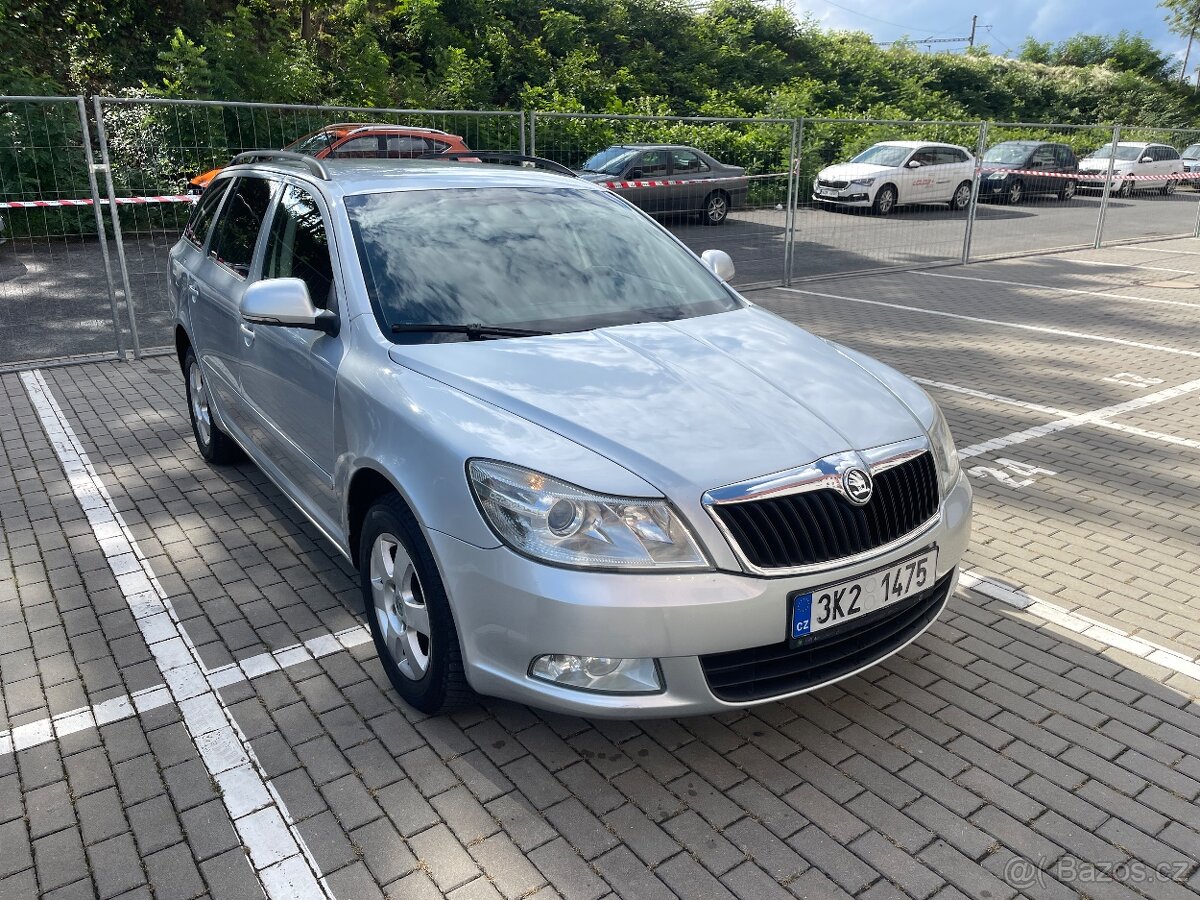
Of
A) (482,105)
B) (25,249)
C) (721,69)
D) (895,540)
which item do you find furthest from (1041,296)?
(721,69)

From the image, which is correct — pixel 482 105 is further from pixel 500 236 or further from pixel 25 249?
pixel 500 236

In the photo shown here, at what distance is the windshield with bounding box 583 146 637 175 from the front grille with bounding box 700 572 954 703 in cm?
1377

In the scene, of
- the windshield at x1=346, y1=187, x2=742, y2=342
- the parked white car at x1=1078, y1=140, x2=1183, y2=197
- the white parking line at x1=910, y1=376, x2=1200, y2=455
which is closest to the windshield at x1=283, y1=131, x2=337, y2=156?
the white parking line at x1=910, y1=376, x2=1200, y2=455

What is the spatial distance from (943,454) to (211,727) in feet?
8.91

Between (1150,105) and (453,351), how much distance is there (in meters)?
53.7

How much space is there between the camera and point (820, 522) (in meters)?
2.77

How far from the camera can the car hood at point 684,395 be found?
9.12 feet

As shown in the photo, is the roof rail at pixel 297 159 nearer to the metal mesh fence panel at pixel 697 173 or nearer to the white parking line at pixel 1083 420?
the white parking line at pixel 1083 420

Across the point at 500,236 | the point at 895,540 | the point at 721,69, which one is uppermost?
the point at 721,69

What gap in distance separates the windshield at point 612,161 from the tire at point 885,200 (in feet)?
15.3

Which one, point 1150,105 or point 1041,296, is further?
point 1150,105

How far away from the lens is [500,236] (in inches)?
153

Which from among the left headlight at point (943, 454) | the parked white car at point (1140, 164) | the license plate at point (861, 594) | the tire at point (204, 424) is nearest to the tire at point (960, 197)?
the parked white car at point (1140, 164)

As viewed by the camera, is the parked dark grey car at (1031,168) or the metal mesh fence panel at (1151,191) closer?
the metal mesh fence panel at (1151,191)
